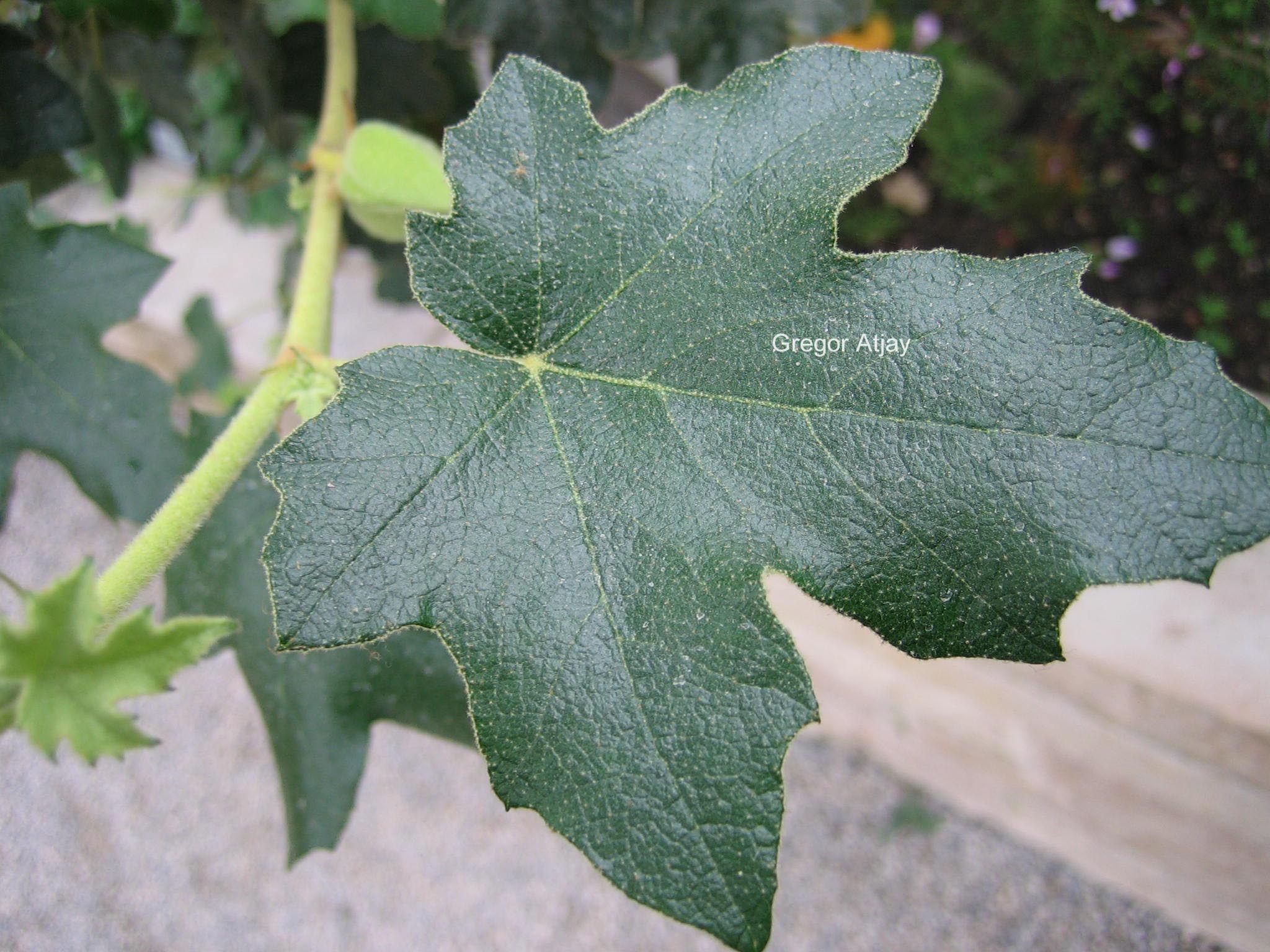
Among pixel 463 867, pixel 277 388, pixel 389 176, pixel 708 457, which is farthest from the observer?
pixel 463 867

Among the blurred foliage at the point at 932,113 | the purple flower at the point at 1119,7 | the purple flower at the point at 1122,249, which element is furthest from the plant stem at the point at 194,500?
the purple flower at the point at 1122,249

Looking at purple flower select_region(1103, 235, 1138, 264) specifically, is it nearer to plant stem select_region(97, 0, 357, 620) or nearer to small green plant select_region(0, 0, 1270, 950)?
small green plant select_region(0, 0, 1270, 950)

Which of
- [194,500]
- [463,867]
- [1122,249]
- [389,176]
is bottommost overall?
[463,867]

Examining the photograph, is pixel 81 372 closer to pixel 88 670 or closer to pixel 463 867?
pixel 88 670

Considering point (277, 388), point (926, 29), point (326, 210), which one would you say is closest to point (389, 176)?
point (326, 210)

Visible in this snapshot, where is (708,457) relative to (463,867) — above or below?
above

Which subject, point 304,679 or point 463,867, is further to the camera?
point 463,867

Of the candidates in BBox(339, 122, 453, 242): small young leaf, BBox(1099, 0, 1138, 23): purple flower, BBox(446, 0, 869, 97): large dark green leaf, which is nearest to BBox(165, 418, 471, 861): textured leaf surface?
BBox(339, 122, 453, 242): small young leaf

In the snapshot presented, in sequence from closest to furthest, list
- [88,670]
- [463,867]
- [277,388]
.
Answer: [88,670], [277,388], [463,867]
